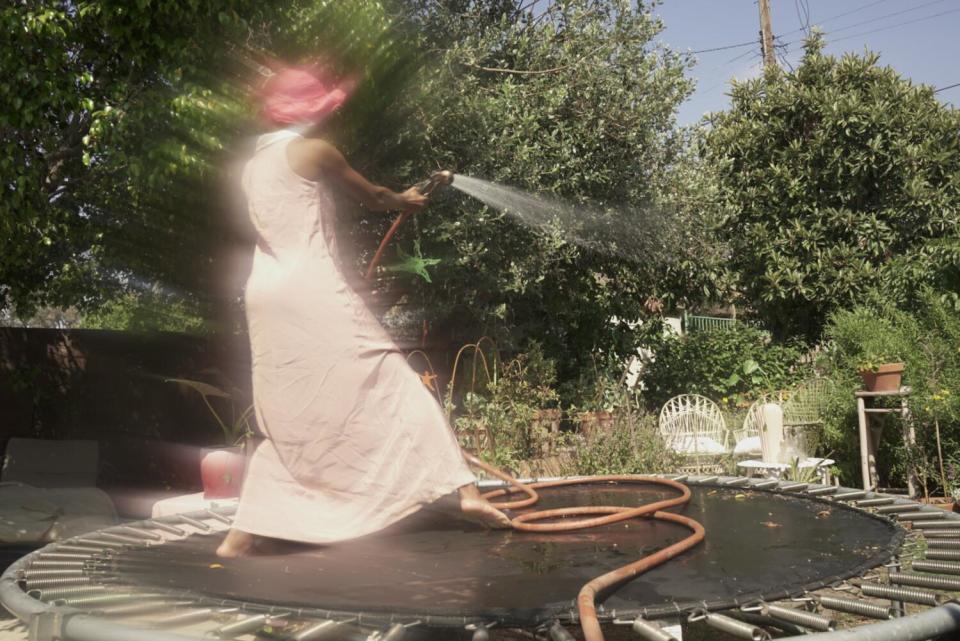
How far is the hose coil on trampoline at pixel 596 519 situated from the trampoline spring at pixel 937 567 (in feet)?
1.51

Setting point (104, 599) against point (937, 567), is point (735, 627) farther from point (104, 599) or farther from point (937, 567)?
point (104, 599)

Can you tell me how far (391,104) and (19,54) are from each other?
208cm

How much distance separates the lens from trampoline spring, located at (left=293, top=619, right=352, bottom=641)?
1350 millimetres

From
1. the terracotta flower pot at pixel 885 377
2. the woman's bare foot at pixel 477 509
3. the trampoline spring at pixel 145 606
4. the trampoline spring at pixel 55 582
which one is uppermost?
the terracotta flower pot at pixel 885 377

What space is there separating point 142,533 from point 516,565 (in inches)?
46.3

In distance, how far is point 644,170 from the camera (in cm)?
661

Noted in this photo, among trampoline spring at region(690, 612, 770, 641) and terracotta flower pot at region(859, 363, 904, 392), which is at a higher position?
terracotta flower pot at region(859, 363, 904, 392)

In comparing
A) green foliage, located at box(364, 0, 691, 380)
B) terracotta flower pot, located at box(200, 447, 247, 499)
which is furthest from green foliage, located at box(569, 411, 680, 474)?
terracotta flower pot, located at box(200, 447, 247, 499)

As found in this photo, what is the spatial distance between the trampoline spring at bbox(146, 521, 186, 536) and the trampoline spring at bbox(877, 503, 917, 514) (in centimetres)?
203

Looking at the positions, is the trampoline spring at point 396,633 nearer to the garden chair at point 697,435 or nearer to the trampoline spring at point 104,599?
the trampoline spring at point 104,599

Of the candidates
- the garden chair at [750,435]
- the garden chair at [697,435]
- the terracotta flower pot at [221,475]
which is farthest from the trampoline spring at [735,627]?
the garden chair at [750,435]

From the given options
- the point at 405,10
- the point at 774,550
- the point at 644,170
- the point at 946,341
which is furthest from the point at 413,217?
the point at 774,550

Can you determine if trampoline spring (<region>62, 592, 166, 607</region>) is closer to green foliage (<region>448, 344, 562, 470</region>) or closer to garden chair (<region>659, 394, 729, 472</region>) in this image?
green foliage (<region>448, 344, 562, 470</region>)

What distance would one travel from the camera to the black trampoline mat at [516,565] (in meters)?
1.57
